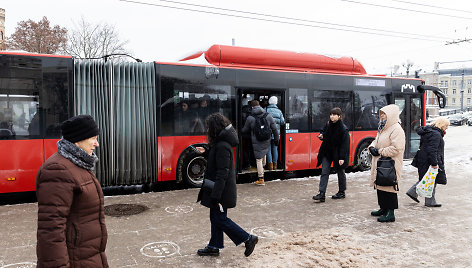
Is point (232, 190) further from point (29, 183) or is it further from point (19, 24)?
point (19, 24)

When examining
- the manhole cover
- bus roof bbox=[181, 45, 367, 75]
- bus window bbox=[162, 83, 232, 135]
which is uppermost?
bus roof bbox=[181, 45, 367, 75]

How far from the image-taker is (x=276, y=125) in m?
8.66

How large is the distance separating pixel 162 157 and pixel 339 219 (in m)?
3.89

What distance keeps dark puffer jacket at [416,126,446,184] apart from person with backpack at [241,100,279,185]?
3092mm

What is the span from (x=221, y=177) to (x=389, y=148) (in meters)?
2.93

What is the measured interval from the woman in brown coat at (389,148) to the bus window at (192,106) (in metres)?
3.83

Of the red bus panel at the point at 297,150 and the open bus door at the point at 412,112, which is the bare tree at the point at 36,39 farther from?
the open bus door at the point at 412,112

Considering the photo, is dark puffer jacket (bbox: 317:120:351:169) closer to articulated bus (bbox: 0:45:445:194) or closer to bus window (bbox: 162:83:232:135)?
articulated bus (bbox: 0:45:445:194)

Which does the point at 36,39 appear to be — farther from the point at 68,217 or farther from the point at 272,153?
the point at 68,217

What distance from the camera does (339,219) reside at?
6.02m

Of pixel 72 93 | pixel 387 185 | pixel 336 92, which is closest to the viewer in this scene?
pixel 387 185

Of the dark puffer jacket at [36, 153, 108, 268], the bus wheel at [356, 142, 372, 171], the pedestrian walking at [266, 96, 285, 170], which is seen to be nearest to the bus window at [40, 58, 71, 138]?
the pedestrian walking at [266, 96, 285, 170]

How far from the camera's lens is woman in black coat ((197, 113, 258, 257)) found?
A: 412 centimetres

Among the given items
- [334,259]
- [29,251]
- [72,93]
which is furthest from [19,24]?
[334,259]
